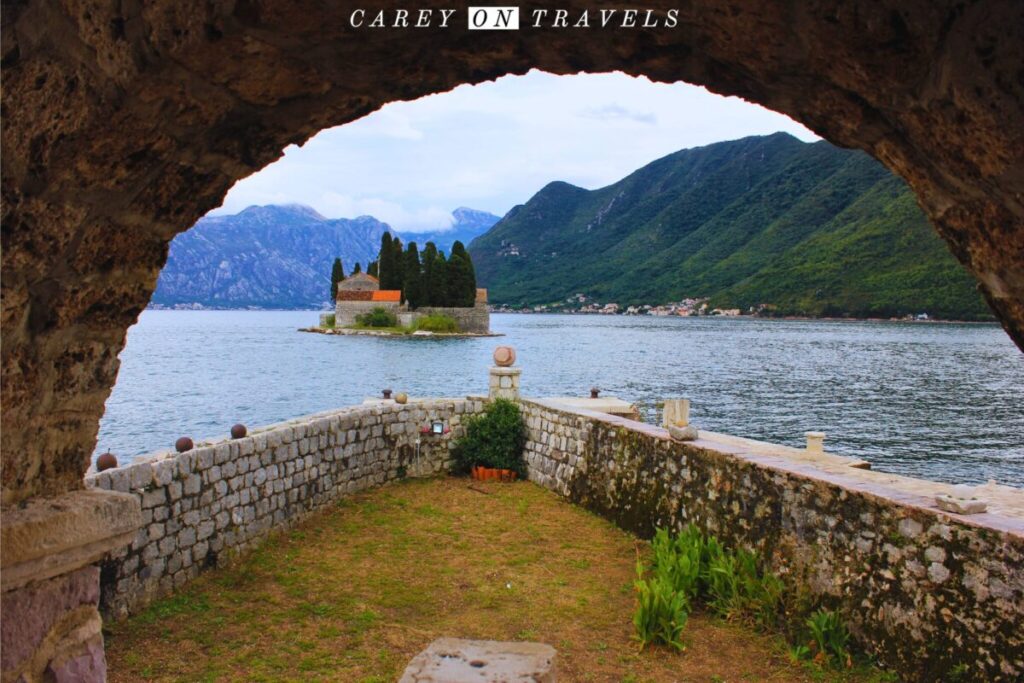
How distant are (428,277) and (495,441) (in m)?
73.3

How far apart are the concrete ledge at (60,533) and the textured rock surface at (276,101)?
13cm

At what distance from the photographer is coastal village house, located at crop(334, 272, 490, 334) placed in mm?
90000

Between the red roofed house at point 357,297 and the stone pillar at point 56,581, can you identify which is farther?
the red roofed house at point 357,297

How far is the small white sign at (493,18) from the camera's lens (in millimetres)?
2416

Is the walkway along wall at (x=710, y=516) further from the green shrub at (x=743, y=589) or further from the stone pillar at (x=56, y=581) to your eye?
the stone pillar at (x=56, y=581)

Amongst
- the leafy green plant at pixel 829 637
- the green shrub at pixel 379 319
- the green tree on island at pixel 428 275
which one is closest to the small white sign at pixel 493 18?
the leafy green plant at pixel 829 637

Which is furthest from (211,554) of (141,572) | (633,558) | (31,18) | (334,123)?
(31,18)

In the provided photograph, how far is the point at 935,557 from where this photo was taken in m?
5.89

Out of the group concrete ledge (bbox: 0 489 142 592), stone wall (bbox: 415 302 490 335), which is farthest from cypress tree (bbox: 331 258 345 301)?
concrete ledge (bbox: 0 489 142 592)

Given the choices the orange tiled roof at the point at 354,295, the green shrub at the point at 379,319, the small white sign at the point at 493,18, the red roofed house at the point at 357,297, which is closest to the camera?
the small white sign at the point at 493,18

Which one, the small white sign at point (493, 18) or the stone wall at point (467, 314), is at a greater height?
the small white sign at point (493, 18)

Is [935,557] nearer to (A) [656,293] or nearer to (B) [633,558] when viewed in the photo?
(B) [633,558]

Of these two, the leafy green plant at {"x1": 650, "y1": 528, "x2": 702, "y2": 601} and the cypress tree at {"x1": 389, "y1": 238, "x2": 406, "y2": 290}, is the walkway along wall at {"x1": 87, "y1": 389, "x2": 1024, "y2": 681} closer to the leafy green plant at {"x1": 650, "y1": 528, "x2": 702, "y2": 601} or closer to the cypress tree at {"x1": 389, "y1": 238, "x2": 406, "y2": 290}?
the leafy green plant at {"x1": 650, "y1": 528, "x2": 702, "y2": 601}

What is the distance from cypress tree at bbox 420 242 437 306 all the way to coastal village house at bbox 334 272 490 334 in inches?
43.3
